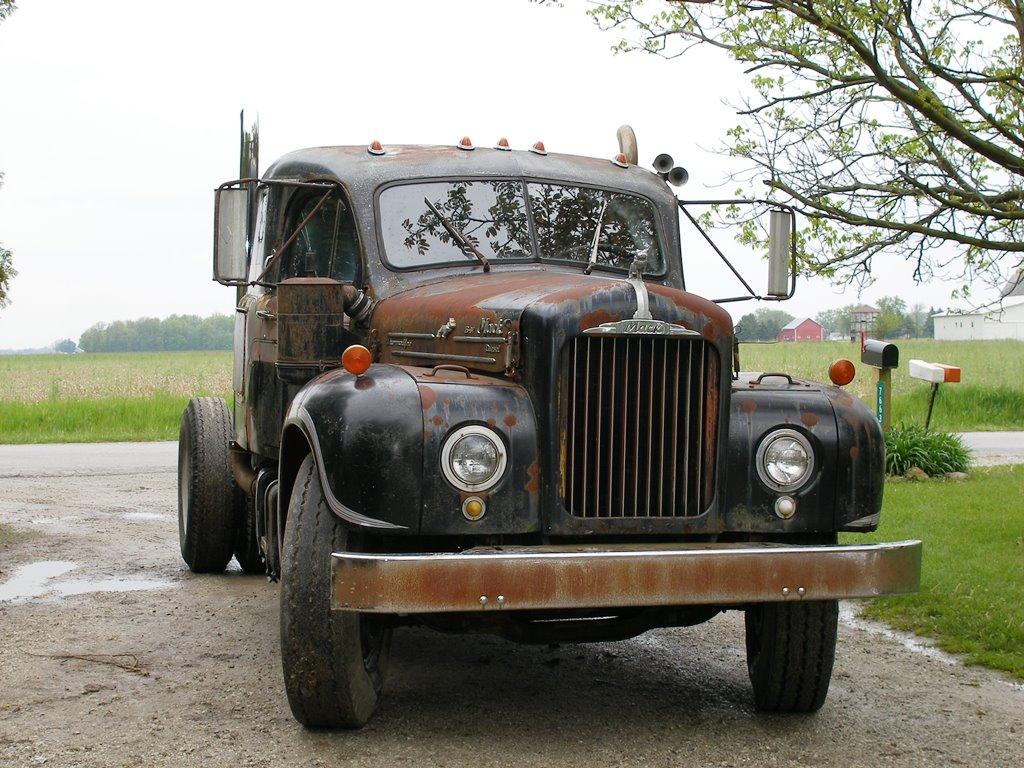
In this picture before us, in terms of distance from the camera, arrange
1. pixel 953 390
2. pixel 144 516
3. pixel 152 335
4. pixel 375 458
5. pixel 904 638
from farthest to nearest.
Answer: pixel 152 335 → pixel 953 390 → pixel 144 516 → pixel 904 638 → pixel 375 458

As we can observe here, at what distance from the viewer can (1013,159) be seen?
1037cm

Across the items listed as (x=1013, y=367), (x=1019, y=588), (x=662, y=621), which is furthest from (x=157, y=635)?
(x=1013, y=367)

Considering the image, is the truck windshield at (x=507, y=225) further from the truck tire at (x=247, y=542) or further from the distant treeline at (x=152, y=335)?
the distant treeline at (x=152, y=335)

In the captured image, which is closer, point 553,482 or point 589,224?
point 553,482

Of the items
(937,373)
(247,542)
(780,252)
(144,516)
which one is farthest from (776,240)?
(937,373)

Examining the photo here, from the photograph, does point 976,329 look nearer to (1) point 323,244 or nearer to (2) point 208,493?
(2) point 208,493

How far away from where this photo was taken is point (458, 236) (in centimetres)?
645

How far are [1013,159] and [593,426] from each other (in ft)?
21.8

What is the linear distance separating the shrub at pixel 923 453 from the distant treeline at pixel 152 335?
6463cm

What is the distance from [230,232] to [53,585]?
10.4 ft

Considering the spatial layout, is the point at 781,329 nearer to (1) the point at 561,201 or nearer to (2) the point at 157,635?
(1) the point at 561,201

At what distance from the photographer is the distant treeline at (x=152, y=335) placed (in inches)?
3120

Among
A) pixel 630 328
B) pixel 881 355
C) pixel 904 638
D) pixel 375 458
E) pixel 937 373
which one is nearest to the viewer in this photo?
pixel 375 458

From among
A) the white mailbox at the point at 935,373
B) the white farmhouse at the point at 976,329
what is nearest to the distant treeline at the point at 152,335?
the white farmhouse at the point at 976,329
